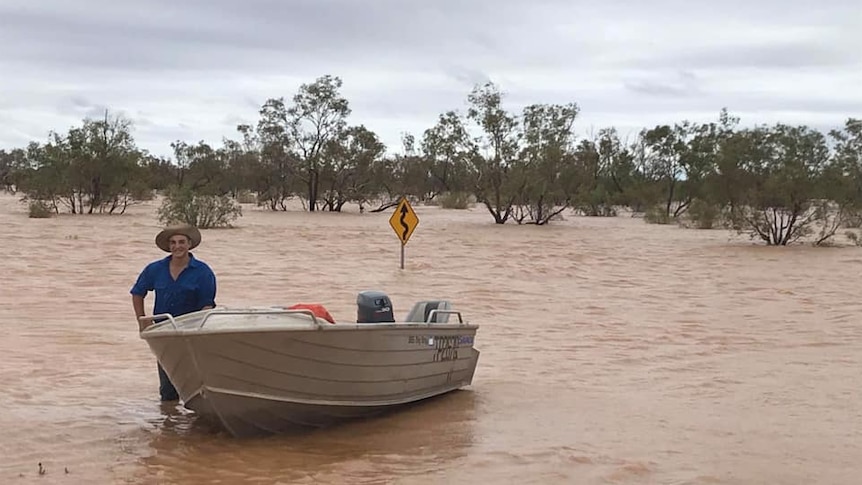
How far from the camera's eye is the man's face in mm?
7387

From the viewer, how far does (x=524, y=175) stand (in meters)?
41.5

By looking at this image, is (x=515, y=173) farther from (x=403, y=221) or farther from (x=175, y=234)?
(x=175, y=234)

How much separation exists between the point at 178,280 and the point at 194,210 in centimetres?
2773

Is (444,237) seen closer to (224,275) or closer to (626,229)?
(626,229)

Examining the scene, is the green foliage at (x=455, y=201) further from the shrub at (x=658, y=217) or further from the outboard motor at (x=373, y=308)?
the outboard motor at (x=373, y=308)

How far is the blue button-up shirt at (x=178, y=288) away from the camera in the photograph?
7.48 m

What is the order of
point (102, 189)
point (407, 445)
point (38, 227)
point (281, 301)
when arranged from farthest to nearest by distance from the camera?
point (102, 189) → point (38, 227) → point (281, 301) → point (407, 445)

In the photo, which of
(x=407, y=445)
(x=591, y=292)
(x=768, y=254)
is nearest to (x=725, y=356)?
(x=407, y=445)

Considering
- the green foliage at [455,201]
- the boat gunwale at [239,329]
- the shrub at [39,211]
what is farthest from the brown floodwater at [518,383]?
the green foliage at [455,201]

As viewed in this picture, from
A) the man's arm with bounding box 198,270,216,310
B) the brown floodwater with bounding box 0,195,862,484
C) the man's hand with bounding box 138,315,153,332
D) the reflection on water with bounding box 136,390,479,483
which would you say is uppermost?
the man's arm with bounding box 198,270,216,310

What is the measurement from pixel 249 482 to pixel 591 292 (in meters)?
12.1

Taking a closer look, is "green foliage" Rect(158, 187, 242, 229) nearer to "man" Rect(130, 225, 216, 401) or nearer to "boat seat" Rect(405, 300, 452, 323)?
"boat seat" Rect(405, 300, 452, 323)

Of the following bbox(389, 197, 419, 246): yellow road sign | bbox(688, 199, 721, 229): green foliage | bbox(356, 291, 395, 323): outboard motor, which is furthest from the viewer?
bbox(688, 199, 721, 229): green foliage

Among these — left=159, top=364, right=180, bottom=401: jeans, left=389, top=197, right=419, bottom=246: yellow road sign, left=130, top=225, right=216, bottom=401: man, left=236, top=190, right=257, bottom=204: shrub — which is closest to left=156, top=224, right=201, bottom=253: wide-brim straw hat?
left=130, top=225, right=216, bottom=401: man
